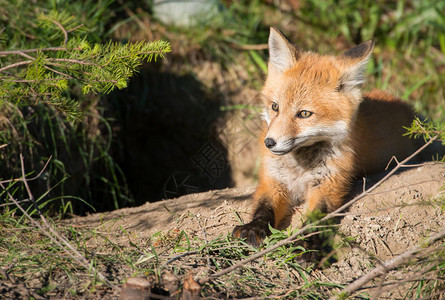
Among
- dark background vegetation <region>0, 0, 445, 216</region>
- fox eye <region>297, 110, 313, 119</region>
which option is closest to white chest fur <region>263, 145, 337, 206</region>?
fox eye <region>297, 110, 313, 119</region>

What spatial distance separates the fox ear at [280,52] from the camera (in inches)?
120

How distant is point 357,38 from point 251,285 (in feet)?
16.2

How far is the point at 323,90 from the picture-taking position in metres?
2.87

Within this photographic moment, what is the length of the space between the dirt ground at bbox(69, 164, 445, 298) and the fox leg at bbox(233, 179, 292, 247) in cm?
11

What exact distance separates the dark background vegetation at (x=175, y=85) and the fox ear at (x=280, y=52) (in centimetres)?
199

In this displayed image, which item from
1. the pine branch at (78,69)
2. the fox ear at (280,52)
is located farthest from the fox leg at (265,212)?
the pine branch at (78,69)

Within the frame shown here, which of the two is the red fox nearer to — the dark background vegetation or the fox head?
the fox head

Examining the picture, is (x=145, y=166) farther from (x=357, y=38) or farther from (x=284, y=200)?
(x=357, y=38)

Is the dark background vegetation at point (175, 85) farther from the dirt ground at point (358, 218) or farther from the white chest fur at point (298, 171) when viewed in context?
the white chest fur at point (298, 171)

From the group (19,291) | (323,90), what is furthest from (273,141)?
(19,291)

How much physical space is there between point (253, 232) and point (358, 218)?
72 cm

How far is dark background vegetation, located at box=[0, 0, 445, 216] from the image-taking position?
160 inches

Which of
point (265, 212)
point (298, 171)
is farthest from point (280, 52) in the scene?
point (265, 212)

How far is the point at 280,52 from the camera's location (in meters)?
3.11
